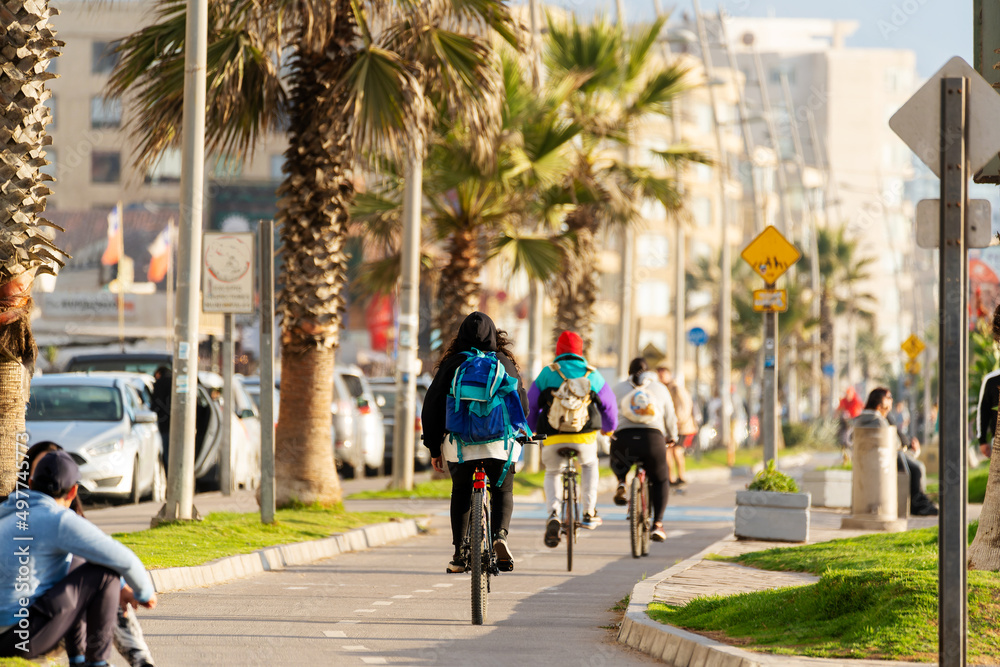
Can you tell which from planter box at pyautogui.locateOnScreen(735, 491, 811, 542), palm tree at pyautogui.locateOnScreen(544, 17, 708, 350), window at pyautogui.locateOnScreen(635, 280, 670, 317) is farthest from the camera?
window at pyautogui.locateOnScreen(635, 280, 670, 317)

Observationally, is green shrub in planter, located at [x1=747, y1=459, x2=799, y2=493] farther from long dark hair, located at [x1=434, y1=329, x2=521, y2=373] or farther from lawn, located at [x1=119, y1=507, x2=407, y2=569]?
long dark hair, located at [x1=434, y1=329, x2=521, y2=373]

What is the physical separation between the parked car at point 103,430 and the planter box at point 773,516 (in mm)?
7234

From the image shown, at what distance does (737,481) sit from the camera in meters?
32.9

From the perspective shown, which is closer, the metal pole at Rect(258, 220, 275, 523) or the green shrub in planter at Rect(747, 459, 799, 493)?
the metal pole at Rect(258, 220, 275, 523)

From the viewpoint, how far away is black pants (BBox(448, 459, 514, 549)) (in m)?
9.80

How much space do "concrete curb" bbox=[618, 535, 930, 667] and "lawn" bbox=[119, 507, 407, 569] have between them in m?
3.79

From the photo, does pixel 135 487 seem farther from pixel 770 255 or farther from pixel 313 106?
pixel 770 255

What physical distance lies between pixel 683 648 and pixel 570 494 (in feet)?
15.5

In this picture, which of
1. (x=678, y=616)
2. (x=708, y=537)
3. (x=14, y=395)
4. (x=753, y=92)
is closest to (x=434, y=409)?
(x=678, y=616)

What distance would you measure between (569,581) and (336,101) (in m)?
6.27

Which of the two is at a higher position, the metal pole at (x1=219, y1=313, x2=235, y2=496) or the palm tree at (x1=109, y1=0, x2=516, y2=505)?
the palm tree at (x1=109, y1=0, x2=516, y2=505)

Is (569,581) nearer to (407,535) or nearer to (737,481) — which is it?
(407,535)

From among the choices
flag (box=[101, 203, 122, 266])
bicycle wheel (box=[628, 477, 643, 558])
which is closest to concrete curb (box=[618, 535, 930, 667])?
bicycle wheel (box=[628, 477, 643, 558])

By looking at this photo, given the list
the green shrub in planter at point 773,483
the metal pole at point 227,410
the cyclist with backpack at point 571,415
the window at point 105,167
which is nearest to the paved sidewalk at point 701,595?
the green shrub in planter at point 773,483
